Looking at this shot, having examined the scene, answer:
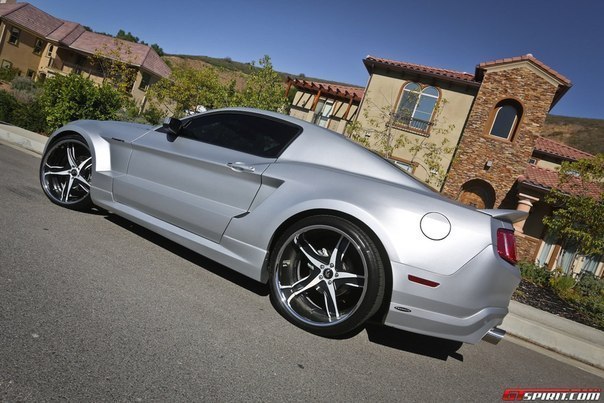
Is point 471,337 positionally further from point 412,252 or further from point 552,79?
point 552,79

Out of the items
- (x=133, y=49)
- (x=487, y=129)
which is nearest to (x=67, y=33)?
(x=133, y=49)

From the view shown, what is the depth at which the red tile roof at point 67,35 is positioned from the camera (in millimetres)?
38562

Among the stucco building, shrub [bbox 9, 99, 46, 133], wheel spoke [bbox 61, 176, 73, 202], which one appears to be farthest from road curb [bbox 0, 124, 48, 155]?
the stucco building

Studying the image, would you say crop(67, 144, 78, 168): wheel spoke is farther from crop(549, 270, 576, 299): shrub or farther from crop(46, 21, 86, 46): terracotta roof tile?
crop(46, 21, 86, 46): terracotta roof tile

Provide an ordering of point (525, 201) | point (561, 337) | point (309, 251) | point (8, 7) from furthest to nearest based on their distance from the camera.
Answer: point (8, 7), point (525, 201), point (561, 337), point (309, 251)

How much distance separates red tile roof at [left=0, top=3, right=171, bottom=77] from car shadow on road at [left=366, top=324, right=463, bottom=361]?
40.1 meters

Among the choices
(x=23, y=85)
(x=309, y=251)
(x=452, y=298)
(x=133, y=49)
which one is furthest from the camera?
(x=133, y=49)

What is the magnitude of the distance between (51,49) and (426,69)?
1638 inches

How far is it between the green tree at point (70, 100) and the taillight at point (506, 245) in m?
9.13

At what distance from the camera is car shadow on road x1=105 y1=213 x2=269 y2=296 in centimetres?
343

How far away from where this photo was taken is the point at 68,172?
4.13 m

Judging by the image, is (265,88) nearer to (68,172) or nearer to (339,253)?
(68,172)

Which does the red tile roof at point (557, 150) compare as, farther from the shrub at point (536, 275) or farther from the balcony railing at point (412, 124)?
the shrub at point (536, 275)

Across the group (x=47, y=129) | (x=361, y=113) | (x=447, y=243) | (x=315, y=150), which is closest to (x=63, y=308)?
(x=315, y=150)
